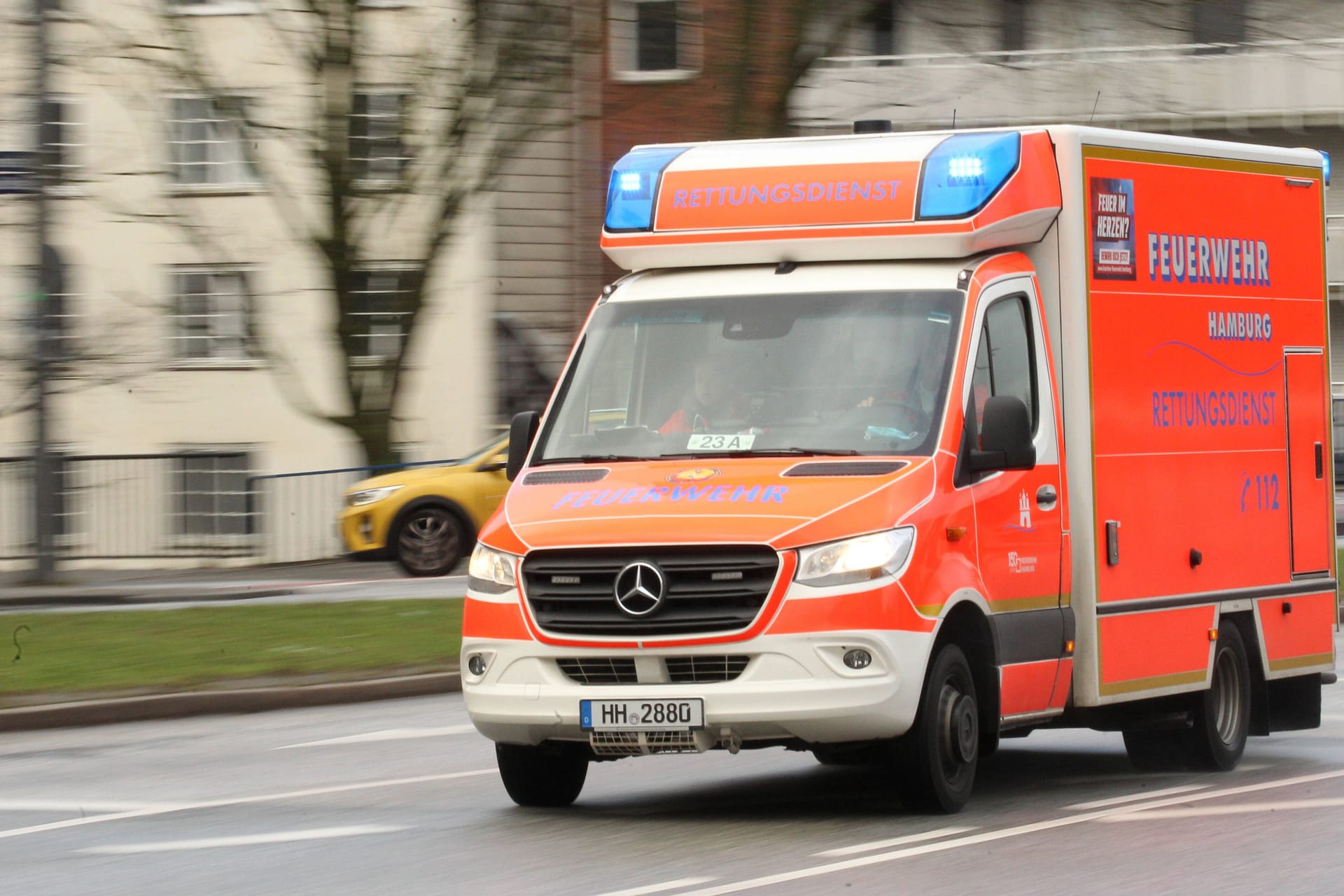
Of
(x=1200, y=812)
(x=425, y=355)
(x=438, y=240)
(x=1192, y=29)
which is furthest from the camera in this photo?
(x=425, y=355)

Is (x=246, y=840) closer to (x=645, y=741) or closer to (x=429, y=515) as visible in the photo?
(x=645, y=741)

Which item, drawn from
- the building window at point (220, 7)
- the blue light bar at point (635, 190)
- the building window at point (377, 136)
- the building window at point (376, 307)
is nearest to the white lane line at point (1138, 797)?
the blue light bar at point (635, 190)

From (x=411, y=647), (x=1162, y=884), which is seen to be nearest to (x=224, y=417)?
(x=411, y=647)

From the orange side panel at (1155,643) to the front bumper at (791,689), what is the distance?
1.61m

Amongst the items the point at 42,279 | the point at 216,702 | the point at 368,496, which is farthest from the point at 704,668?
the point at 42,279

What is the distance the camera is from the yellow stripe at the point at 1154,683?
10305 millimetres

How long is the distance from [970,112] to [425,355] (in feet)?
33.9

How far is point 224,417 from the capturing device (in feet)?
122

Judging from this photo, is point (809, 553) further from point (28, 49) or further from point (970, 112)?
point (970, 112)

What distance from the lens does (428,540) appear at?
2492cm

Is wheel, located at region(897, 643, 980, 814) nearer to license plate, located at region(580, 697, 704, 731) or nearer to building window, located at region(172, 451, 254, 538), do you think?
license plate, located at region(580, 697, 704, 731)

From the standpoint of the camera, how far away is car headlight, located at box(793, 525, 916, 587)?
8.81 meters

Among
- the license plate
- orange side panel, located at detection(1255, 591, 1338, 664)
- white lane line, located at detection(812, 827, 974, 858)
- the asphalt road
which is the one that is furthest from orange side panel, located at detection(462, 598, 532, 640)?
orange side panel, located at detection(1255, 591, 1338, 664)

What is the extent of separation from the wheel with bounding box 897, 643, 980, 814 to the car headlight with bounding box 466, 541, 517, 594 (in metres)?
1.63
